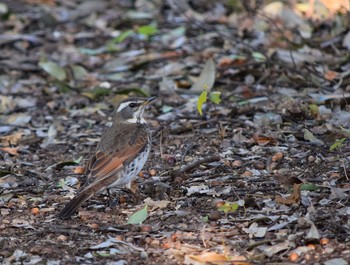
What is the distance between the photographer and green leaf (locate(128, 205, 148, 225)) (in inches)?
312

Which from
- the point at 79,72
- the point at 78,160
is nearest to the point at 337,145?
the point at 78,160

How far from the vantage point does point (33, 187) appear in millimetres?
9344

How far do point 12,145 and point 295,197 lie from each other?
4.89 m

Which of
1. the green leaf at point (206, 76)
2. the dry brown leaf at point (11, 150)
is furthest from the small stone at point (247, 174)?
the dry brown leaf at point (11, 150)

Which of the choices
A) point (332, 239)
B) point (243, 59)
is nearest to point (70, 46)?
point (243, 59)

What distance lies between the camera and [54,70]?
542 inches

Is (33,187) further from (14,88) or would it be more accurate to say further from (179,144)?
(14,88)

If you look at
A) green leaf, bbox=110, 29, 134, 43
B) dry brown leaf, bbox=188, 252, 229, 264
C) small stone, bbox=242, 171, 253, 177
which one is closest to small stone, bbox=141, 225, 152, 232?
dry brown leaf, bbox=188, 252, 229, 264

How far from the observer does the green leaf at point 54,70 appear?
1366 cm

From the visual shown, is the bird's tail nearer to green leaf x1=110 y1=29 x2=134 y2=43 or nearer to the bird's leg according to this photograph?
the bird's leg

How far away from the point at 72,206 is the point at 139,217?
71cm

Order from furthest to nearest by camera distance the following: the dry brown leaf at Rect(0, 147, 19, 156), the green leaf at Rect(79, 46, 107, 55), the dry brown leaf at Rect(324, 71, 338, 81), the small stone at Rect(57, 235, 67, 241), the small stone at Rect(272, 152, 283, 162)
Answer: the green leaf at Rect(79, 46, 107, 55), the dry brown leaf at Rect(324, 71, 338, 81), the dry brown leaf at Rect(0, 147, 19, 156), the small stone at Rect(272, 152, 283, 162), the small stone at Rect(57, 235, 67, 241)

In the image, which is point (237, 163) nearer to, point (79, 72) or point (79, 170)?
point (79, 170)

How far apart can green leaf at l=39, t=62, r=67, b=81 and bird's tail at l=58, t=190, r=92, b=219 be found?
18.8ft
